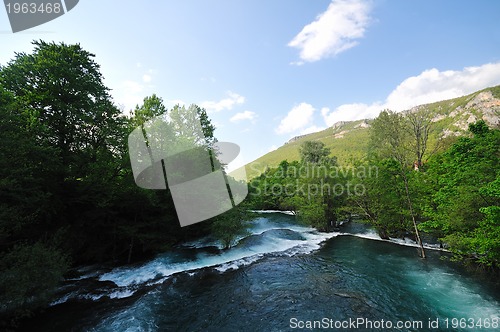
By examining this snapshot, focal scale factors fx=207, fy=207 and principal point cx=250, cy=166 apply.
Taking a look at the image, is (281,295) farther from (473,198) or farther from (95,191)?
(95,191)

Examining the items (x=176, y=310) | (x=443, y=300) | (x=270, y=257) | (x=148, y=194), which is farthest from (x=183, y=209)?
(x=443, y=300)

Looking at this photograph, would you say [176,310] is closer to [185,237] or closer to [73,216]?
[73,216]

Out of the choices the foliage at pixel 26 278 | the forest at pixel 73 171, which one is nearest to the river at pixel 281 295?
the foliage at pixel 26 278

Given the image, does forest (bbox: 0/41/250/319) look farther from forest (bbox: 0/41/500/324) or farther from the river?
the river

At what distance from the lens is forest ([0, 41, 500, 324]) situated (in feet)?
28.1

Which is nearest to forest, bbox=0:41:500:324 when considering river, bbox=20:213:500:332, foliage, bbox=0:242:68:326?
foliage, bbox=0:242:68:326

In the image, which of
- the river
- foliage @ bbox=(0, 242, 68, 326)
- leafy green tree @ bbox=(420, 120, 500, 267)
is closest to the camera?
foliage @ bbox=(0, 242, 68, 326)

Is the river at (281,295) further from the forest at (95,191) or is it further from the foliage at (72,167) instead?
the foliage at (72,167)

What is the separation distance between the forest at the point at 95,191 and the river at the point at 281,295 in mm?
1718

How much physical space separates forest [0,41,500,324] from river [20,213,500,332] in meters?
1.72

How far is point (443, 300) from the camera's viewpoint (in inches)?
388

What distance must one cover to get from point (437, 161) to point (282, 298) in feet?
60.6

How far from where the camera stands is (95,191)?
44.7 ft

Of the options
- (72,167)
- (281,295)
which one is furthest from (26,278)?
(281,295)
